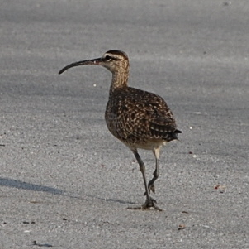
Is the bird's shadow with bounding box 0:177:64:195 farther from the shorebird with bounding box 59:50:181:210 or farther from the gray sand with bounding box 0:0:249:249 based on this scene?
the shorebird with bounding box 59:50:181:210

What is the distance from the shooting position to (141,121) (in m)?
9.06

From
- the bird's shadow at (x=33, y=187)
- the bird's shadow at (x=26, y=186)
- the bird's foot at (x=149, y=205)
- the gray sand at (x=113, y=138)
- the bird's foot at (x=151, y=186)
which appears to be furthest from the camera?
the bird's shadow at (x=26, y=186)

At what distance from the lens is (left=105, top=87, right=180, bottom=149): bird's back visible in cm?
901

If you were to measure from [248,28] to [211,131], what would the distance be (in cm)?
977

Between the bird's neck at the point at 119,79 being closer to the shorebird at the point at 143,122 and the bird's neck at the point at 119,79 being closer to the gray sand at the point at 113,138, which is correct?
the shorebird at the point at 143,122

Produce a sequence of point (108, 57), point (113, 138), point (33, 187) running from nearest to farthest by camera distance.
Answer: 1. point (33, 187)
2. point (108, 57)
3. point (113, 138)

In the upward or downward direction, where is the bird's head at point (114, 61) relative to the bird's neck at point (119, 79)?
upward

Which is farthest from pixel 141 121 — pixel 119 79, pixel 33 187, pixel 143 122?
pixel 33 187

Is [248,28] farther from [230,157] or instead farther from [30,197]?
[30,197]

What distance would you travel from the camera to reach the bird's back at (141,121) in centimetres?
901

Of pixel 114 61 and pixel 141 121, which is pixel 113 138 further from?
pixel 141 121

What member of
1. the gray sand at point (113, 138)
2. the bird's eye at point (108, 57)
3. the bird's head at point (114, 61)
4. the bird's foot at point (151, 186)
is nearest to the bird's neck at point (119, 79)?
the bird's head at point (114, 61)

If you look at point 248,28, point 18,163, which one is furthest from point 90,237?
point 248,28

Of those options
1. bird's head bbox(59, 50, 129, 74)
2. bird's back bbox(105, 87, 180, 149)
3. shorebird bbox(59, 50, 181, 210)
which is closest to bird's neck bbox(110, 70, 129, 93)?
bird's head bbox(59, 50, 129, 74)
